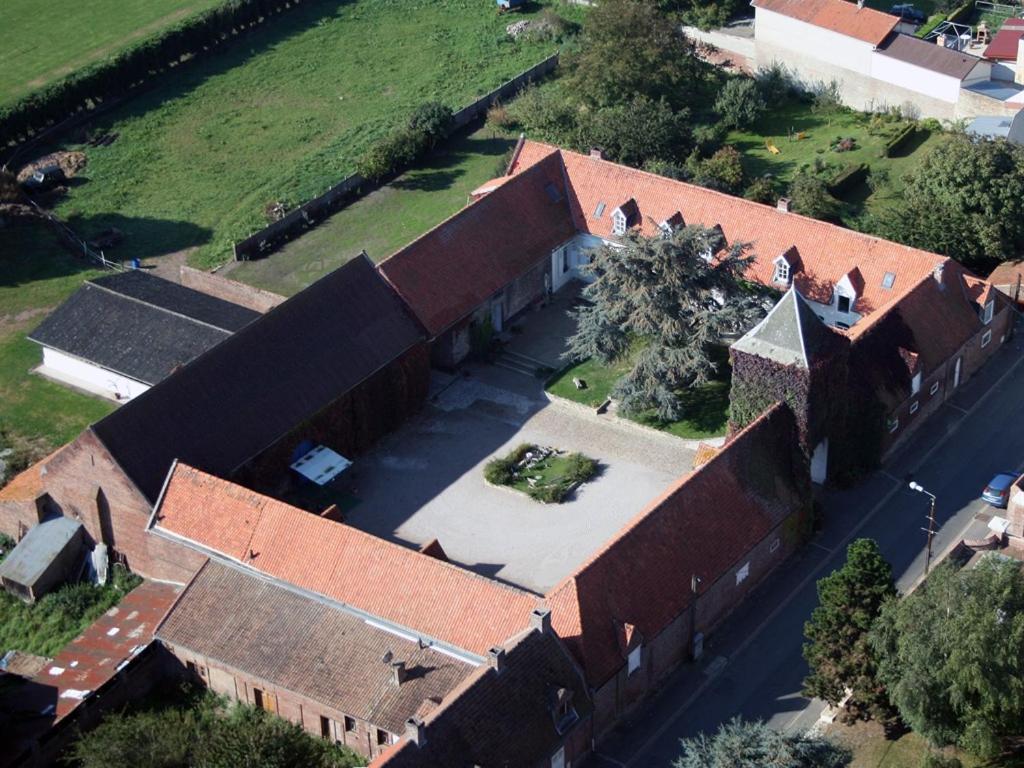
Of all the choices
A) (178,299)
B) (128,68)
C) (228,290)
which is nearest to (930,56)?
(228,290)

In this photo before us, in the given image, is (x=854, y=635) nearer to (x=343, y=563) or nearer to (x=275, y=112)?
(x=343, y=563)

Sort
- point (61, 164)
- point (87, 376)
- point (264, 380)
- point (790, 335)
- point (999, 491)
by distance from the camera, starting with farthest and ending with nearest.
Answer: point (61, 164) < point (87, 376) < point (264, 380) < point (999, 491) < point (790, 335)

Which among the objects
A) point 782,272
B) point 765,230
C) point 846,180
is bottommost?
point 846,180

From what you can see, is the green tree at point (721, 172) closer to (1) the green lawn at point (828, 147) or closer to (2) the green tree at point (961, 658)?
(1) the green lawn at point (828, 147)

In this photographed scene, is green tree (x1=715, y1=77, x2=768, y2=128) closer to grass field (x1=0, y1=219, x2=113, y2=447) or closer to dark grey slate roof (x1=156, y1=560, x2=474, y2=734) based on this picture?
grass field (x1=0, y1=219, x2=113, y2=447)

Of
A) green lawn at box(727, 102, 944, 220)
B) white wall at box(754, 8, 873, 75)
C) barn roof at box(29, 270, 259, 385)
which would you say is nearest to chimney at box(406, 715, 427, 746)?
barn roof at box(29, 270, 259, 385)

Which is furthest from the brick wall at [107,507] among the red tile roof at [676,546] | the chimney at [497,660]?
the red tile roof at [676,546]

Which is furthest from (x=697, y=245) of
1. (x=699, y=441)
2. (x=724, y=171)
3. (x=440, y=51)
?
(x=440, y=51)
